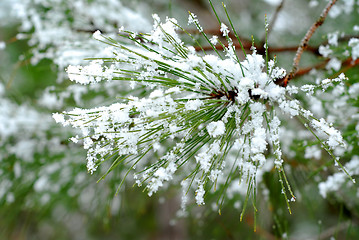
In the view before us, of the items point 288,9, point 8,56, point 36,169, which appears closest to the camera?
point 36,169

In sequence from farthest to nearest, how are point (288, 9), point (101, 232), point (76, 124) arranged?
point (101, 232) → point (288, 9) → point (76, 124)

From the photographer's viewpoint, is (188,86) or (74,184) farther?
(74,184)

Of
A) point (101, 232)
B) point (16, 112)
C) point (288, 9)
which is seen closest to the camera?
point (16, 112)

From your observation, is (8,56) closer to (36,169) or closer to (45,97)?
(45,97)

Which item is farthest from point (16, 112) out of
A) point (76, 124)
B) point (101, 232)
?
point (101, 232)

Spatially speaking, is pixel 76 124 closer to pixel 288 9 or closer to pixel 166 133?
pixel 166 133

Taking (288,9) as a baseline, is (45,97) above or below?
below

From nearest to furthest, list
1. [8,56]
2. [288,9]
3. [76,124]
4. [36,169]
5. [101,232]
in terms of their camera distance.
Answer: [76,124] < [36,169] < [288,9] < [8,56] < [101,232]

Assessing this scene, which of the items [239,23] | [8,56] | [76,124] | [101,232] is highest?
[8,56]

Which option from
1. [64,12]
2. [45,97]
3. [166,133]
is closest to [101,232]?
[45,97]
